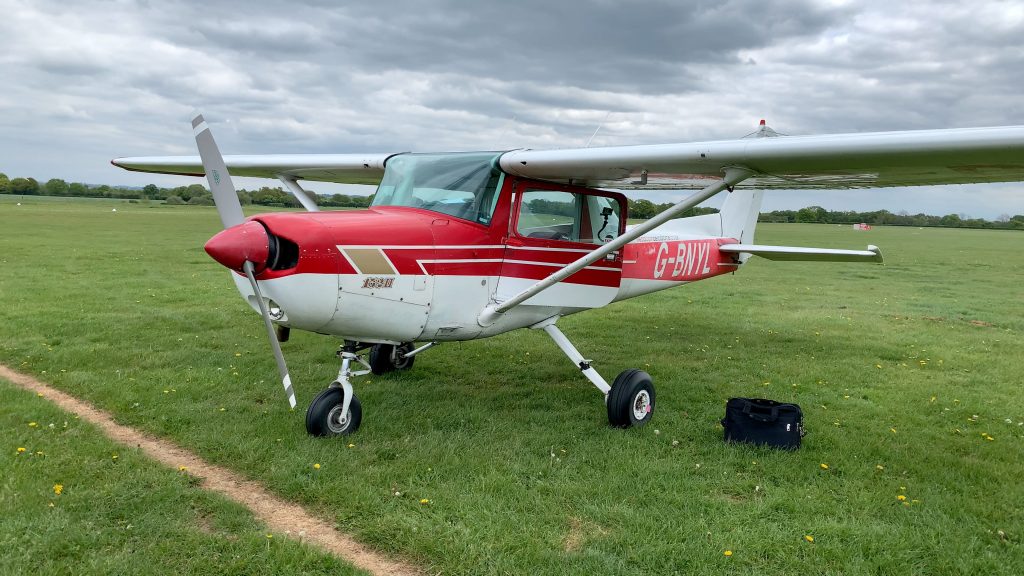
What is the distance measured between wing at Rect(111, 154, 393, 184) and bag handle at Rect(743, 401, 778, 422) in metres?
4.45

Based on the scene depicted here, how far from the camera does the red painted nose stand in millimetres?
4258

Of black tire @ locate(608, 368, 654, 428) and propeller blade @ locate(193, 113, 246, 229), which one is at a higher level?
propeller blade @ locate(193, 113, 246, 229)

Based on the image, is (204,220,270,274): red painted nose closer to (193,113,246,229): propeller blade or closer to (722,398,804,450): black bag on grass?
(193,113,246,229): propeller blade

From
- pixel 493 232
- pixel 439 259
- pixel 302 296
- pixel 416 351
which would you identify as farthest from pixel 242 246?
pixel 416 351

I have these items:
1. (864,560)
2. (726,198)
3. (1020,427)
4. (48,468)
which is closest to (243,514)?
(48,468)

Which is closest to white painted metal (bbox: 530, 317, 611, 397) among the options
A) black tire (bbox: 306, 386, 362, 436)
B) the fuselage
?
the fuselage

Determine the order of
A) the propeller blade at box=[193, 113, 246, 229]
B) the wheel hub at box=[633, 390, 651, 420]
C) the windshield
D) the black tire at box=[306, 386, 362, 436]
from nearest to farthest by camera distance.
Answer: the propeller blade at box=[193, 113, 246, 229], the black tire at box=[306, 386, 362, 436], the windshield, the wheel hub at box=[633, 390, 651, 420]

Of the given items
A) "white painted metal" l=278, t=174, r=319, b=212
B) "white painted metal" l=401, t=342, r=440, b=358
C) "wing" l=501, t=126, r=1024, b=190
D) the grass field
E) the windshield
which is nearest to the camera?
the grass field

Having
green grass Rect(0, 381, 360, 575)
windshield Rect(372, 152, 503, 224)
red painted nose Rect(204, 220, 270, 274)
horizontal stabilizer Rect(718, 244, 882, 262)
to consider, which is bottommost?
green grass Rect(0, 381, 360, 575)

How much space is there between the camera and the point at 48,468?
14.8 ft

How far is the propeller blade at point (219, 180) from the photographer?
16.2ft

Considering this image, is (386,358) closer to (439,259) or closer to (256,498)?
(439,259)

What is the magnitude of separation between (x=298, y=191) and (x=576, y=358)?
448 centimetres

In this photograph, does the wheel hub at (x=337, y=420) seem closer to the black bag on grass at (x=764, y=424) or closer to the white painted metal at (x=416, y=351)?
the white painted metal at (x=416, y=351)
